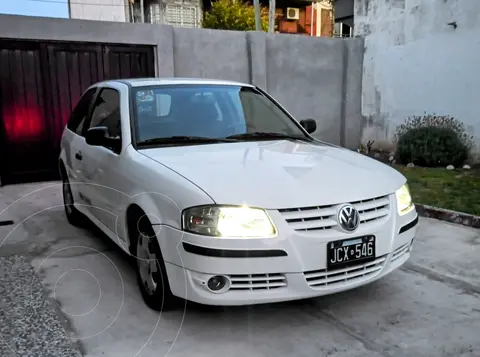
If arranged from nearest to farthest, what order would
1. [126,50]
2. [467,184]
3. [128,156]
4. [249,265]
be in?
[249,265]
[128,156]
[467,184]
[126,50]

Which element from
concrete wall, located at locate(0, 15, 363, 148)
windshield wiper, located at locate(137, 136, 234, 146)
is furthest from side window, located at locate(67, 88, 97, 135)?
concrete wall, located at locate(0, 15, 363, 148)

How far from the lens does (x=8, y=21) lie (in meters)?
7.21

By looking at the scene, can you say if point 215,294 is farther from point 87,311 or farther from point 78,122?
point 78,122

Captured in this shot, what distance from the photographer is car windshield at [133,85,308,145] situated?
374 cm

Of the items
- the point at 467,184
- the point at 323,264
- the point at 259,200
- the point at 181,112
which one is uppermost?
the point at 181,112

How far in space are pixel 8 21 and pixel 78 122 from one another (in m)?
3.33

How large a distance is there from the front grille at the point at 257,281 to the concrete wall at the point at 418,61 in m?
7.28

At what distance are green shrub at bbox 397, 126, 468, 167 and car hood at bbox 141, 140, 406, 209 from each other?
18.2ft

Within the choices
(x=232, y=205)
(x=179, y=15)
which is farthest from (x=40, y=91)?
(x=179, y=15)

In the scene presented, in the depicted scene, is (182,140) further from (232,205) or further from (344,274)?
(344,274)

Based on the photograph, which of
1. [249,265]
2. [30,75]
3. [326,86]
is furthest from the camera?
[326,86]

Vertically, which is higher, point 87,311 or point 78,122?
point 78,122

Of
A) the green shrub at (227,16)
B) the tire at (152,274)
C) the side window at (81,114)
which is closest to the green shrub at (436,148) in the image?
the side window at (81,114)

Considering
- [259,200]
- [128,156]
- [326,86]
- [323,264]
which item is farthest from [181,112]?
[326,86]
